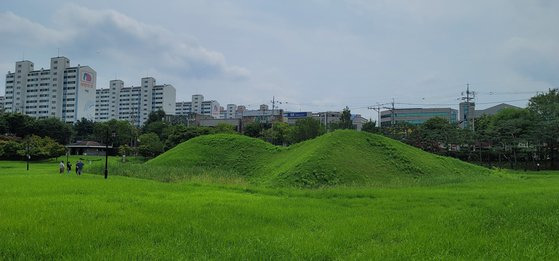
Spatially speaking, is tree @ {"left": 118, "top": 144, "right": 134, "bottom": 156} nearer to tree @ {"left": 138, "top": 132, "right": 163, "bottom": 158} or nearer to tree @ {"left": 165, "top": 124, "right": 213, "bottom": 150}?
tree @ {"left": 138, "top": 132, "right": 163, "bottom": 158}

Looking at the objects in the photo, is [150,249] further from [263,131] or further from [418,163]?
[263,131]

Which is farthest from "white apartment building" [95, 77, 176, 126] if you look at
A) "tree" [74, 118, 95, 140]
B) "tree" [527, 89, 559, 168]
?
"tree" [527, 89, 559, 168]

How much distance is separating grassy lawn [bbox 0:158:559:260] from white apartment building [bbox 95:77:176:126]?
160 m

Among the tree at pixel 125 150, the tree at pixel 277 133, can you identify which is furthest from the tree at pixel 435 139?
the tree at pixel 125 150

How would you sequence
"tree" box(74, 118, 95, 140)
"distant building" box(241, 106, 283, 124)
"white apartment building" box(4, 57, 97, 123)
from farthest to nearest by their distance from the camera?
"distant building" box(241, 106, 283, 124)
"white apartment building" box(4, 57, 97, 123)
"tree" box(74, 118, 95, 140)

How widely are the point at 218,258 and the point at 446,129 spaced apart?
242 ft

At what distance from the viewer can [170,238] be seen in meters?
9.23

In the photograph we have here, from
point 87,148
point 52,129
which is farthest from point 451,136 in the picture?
point 87,148

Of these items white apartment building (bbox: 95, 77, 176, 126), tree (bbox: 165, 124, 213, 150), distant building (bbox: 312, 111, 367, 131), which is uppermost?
white apartment building (bbox: 95, 77, 176, 126)

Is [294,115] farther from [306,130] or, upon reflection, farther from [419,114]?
[306,130]

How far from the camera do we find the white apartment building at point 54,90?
14138 cm

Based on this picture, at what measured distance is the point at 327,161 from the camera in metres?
31.7

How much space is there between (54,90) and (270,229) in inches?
5999

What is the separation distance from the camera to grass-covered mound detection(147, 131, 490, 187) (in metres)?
30.3
